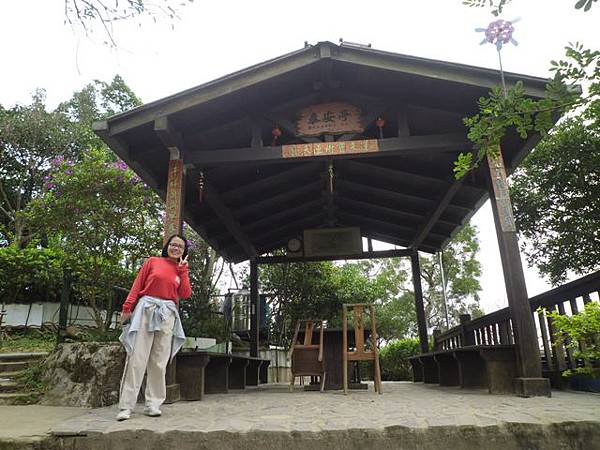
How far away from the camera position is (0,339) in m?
8.56

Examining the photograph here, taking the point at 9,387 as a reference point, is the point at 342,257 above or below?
above

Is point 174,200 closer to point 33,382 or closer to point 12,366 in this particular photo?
point 33,382

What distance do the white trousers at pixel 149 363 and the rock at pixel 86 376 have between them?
111 centimetres

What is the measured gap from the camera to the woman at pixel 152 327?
10.3 ft

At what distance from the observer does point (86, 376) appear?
421 centimetres

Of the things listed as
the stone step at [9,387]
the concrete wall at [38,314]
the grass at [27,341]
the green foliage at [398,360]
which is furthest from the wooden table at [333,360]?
the green foliage at [398,360]

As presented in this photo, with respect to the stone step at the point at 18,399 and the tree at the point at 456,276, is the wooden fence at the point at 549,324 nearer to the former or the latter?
the stone step at the point at 18,399

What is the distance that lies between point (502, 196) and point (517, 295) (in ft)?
3.51

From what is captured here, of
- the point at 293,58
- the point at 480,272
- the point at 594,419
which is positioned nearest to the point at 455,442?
the point at 594,419

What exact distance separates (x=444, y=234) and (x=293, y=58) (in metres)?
5.24

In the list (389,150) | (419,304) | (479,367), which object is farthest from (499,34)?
(419,304)

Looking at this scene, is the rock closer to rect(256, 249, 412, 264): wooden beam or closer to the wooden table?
the wooden table

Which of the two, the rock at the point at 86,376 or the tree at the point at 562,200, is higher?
the tree at the point at 562,200

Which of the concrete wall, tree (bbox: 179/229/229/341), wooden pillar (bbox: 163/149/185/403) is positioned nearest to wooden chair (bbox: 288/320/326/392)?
wooden pillar (bbox: 163/149/185/403)
